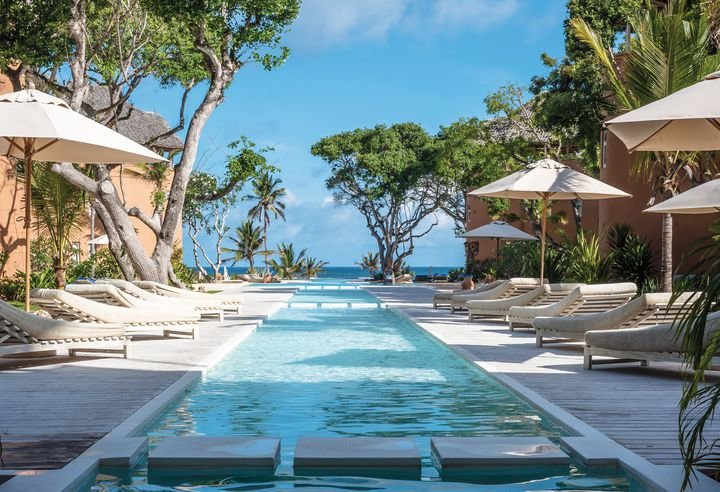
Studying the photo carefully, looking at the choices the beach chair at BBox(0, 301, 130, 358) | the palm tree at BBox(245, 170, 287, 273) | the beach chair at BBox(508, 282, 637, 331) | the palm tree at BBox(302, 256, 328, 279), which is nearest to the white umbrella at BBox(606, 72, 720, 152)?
the beach chair at BBox(508, 282, 637, 331)

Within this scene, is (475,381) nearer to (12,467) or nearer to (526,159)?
(12,467)

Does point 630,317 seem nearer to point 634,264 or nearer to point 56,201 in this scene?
point 634,264

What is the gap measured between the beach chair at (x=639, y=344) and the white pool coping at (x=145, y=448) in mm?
1592

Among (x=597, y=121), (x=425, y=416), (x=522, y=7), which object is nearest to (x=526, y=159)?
(x=597, y=121)

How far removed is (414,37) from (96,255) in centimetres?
4691

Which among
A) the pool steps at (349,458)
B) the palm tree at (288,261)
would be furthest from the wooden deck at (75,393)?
the palm tree at (288,261)

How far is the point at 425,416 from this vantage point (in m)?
6.62

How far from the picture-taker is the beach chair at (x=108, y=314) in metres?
9.75

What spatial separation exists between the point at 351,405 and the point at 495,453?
247cm

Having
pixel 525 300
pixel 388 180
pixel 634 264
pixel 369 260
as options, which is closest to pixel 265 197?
pixel 369 260

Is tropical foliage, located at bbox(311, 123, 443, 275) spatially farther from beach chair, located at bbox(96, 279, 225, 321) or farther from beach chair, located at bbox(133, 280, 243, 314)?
beach chair, located at bbox(96, 279, 225, 321)

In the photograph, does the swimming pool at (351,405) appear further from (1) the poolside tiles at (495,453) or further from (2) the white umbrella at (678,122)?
(2) the white umbrella at (678,122)

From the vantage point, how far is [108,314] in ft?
34.2

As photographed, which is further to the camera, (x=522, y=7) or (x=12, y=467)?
(x=522, y=7)
